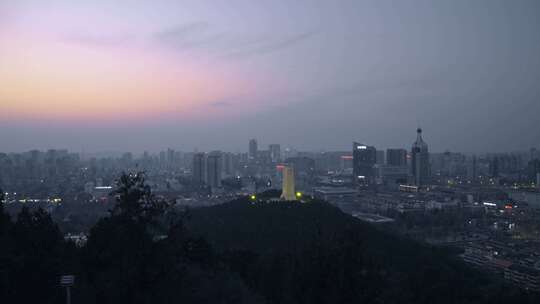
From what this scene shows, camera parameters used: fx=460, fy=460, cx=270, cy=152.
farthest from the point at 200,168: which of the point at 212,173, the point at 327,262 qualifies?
the point at 327,262

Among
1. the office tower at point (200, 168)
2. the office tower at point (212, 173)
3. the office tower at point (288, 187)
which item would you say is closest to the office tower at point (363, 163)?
the office tower at point (212, 173)

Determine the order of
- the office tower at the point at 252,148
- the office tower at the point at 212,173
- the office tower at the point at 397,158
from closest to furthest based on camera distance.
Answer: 1. the office tower at the point at 212,173
2. the office tower at the point at 397,158
3. the office tower at the point at 252,148

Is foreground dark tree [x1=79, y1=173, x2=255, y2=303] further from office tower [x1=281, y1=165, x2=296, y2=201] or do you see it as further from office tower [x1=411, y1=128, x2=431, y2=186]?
office tower [x1=411, y1=128, x2=431, y2=186]

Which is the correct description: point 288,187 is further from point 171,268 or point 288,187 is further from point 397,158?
point 397,158

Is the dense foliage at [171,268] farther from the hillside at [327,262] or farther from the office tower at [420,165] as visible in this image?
the office tower at [420,165]

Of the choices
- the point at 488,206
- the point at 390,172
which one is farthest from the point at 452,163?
the point at 488,206

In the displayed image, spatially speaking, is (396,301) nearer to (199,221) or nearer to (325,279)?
(325,279)
